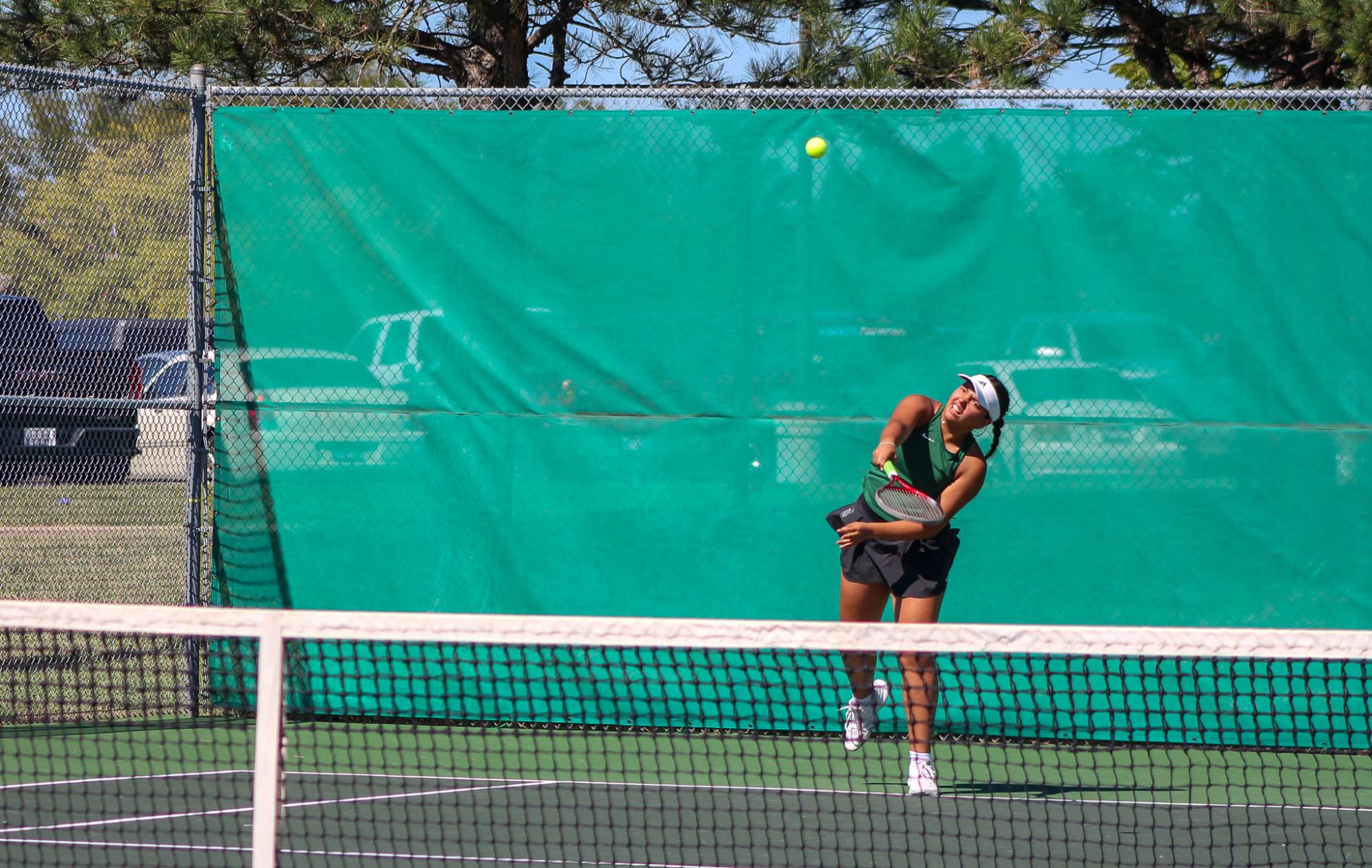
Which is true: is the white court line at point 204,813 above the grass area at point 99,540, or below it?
below

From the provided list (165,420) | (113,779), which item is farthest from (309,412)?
(113,779)

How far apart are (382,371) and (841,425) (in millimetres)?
1882

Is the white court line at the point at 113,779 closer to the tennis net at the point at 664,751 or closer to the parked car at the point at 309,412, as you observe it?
the tennis net at the point at 664,751

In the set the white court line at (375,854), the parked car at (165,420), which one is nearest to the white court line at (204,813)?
the white court line at (375,854)

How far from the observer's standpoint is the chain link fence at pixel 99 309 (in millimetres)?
5793

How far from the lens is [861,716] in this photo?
5297mm

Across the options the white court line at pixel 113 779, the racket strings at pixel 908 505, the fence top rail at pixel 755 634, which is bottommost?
the white court line at pixel 113 779

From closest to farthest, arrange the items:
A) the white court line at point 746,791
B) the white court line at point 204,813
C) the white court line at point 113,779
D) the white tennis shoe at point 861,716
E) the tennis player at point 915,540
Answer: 1. the white court line at point 204,813
2. the white court line at point 746,791
3. the white court line at point 113,779
4. the tennis player at point 915,540
5. the white tennis shoe at point 861,716

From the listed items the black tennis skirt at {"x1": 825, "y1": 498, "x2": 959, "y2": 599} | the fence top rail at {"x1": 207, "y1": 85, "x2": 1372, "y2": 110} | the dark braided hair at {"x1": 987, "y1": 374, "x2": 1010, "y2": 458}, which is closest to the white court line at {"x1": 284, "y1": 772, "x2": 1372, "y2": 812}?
the black tennis skirt at {"x1": 825, "y1": 498, "x2": 959, "y2": 599}

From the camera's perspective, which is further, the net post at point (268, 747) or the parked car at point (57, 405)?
the parked car at point (57, 405)

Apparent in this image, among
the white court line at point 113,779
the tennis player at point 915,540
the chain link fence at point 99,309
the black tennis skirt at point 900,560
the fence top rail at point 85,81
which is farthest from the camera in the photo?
the chain link fence at point 99,309

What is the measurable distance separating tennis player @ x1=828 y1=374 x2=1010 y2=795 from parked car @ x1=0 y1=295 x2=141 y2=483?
3027 millimetres

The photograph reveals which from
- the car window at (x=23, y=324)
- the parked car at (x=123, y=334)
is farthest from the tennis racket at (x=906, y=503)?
the car window at (x=23, y=324)

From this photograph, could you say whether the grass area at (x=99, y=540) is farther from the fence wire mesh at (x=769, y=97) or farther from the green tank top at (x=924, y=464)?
the green tank top at (x=924, y=464)
